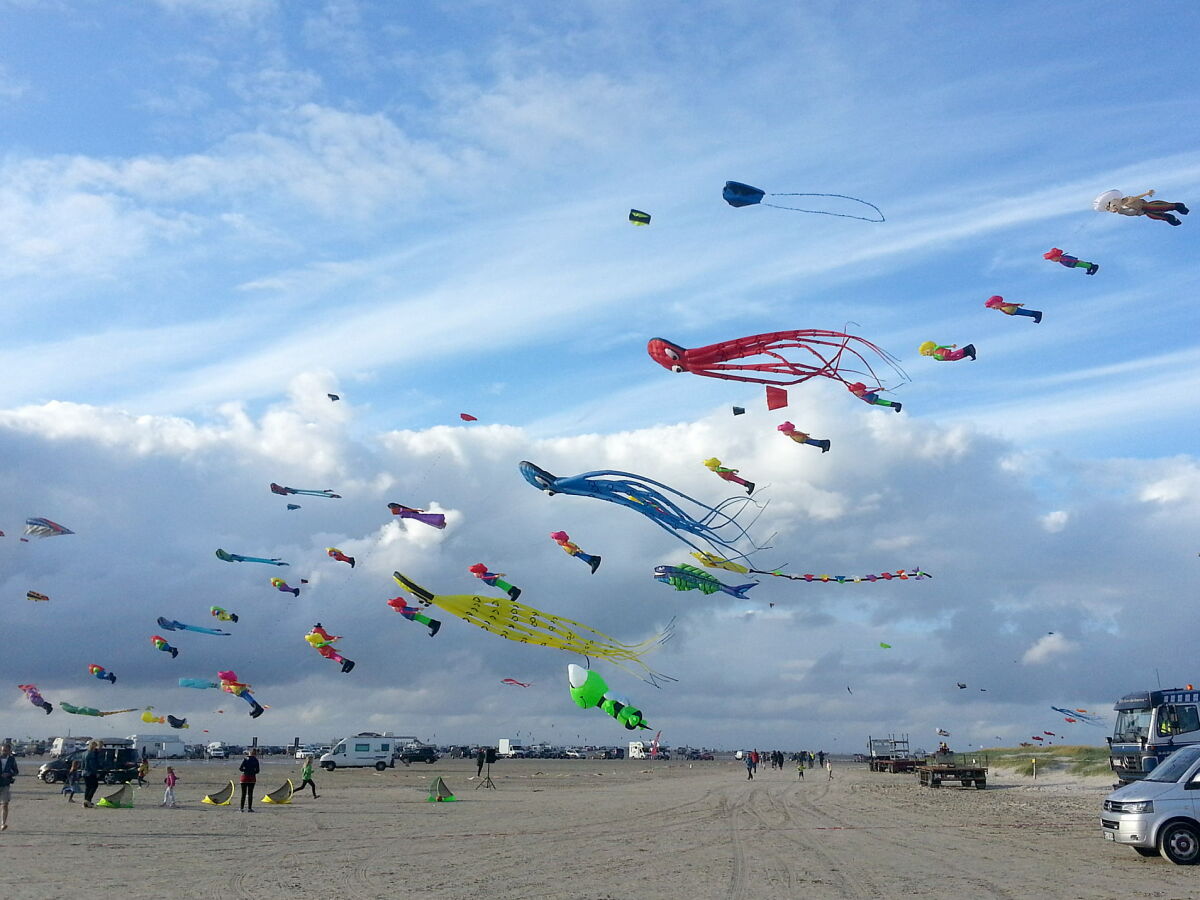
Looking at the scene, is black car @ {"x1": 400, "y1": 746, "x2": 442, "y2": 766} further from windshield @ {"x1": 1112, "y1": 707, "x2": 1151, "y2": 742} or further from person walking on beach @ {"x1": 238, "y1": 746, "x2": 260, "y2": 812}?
windshield @ {"x1": 1112, "y1": 707, "x2": 1151, "y2": 742}

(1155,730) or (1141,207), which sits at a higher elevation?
(1141,207)

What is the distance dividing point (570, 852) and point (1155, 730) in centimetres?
1864

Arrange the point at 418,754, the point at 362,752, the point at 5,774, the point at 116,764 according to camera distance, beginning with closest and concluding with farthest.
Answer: the point at 5,774 → the point at 116,764 → the point at 362,752 → the point at 418,754

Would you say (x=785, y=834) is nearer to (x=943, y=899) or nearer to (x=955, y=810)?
(x=943, y=899)

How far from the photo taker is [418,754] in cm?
8294

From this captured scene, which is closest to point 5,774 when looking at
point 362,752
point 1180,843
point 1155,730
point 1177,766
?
point 1180,843

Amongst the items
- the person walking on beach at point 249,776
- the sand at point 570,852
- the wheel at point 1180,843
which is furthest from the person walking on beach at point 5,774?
the wheel at point 1180,843

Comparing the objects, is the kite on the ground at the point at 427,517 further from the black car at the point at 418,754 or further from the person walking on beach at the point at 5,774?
the black car at the point at 418,754

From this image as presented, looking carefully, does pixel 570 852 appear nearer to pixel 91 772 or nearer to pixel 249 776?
pixel 249 776

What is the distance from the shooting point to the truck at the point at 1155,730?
27.0m

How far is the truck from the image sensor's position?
2695cm

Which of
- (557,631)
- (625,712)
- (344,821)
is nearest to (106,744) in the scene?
(344,821)

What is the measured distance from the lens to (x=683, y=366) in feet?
68.1

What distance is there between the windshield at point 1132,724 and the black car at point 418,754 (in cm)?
6173
